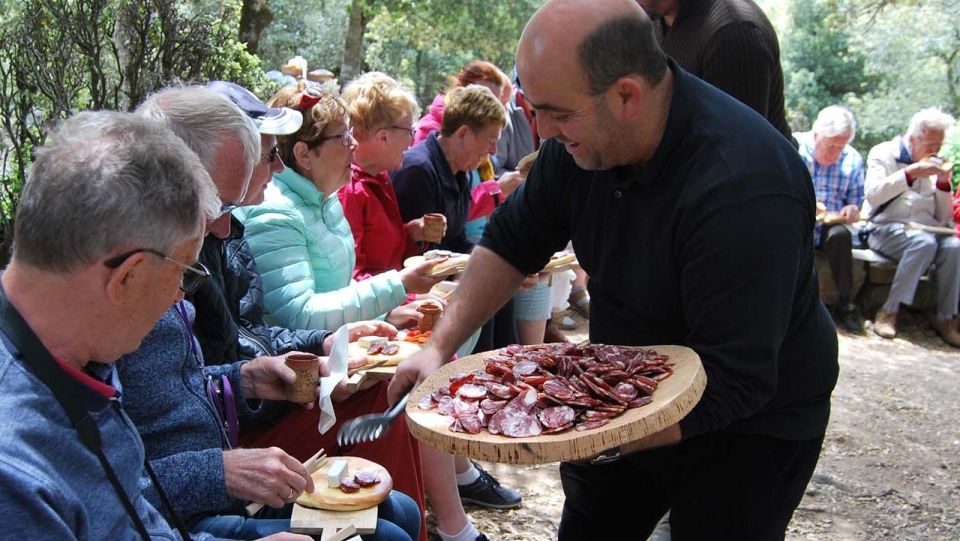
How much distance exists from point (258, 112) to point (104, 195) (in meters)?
1.58

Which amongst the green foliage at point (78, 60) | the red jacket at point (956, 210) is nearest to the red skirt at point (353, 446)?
the green foliage at point (78, 60)

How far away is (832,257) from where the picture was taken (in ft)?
24.8

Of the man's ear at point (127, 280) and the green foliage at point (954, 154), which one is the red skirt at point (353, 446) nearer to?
the man's ear at point (127, 280)

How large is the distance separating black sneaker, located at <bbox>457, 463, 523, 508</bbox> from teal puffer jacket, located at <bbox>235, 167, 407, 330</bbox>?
95cm

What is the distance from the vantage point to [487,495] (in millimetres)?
3713

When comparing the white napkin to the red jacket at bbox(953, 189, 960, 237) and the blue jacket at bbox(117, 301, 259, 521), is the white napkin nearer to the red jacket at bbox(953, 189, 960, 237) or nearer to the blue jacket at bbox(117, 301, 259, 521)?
the blue jacket at bbox(117, 301, 259, 521)

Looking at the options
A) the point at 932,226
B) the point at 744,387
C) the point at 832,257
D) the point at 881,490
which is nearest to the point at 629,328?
the point at 744,387

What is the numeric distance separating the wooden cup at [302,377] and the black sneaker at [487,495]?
4.46 feet

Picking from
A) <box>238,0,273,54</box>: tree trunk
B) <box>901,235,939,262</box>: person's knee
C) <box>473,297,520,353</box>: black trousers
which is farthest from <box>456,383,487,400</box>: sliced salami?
<box>238,0,273,54</box>: tree trunk

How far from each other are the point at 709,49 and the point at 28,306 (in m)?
2.24

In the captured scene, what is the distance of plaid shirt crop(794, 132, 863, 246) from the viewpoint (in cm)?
752

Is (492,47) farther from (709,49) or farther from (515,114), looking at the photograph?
(709,49)

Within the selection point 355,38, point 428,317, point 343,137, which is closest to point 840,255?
point 428,317

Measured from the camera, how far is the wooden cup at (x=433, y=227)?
3.93 meters
